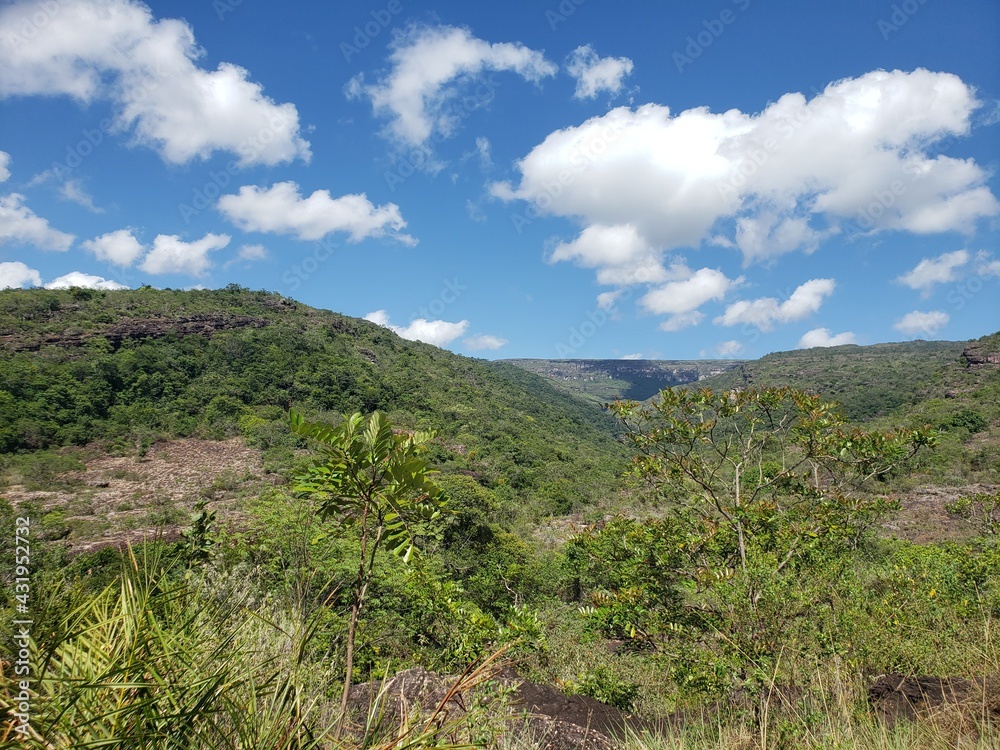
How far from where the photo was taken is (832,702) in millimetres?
3227

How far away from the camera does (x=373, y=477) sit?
1.79 m

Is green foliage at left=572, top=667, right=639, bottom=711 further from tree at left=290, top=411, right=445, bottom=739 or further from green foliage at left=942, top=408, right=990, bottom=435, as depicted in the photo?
green foliage at left=942, top=408, right=990, bottom=435

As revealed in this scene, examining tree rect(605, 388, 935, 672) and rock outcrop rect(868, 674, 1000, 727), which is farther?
tree rect(605, 388, 935, 672)

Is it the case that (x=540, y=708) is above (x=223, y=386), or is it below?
below

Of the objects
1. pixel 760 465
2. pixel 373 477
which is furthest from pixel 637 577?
pixel 373 477

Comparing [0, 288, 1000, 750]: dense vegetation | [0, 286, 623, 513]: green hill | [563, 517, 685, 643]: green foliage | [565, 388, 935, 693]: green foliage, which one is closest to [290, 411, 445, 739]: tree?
[0, 288, 1000, 750]: dense vegetation

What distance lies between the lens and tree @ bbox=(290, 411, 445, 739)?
5.58 ft

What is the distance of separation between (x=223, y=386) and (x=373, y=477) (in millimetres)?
45814

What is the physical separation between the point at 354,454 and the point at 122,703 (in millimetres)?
849

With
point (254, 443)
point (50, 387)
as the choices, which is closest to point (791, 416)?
point (254, 443)

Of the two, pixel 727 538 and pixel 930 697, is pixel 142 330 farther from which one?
pixel 930 697

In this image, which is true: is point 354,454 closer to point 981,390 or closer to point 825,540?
point 825,540

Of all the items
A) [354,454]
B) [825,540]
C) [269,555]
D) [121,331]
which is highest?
[121,331]

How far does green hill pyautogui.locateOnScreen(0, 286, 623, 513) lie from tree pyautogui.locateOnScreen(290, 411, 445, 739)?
28.5 metres
